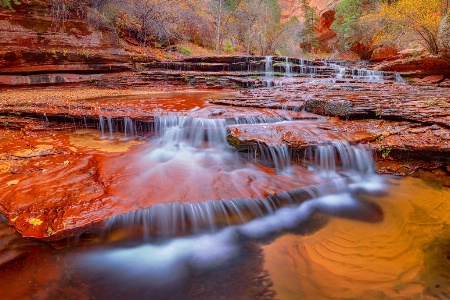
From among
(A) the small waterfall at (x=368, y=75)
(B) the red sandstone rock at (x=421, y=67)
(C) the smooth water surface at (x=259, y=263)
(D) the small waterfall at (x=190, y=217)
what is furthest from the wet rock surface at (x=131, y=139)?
(B) the red sandstone rock at (x=421, y=67)

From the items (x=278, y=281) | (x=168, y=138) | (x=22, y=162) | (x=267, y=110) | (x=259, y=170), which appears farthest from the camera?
(x=267, y=110)

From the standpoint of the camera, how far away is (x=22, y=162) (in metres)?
4.13

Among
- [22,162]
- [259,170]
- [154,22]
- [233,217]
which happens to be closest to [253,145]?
[259,170]

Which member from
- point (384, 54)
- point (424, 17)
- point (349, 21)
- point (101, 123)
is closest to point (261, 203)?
point (101, 123)

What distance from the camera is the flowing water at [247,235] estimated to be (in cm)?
251

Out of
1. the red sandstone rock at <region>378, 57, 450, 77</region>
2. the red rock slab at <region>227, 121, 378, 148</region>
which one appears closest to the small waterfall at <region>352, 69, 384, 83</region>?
the red sandstone rock at <region>378, 57, 450, 77</region>

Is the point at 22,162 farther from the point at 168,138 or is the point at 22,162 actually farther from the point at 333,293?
the point at 333,293

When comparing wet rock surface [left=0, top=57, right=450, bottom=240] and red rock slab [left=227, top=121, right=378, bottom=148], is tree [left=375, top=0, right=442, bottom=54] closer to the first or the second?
wet rock surface [left=0, top=57, right=450, bottom=240]

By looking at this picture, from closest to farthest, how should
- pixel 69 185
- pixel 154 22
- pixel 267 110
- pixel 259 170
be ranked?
pixel 69 185, pixel 259 170, pixel 267 110, pixel 154 22

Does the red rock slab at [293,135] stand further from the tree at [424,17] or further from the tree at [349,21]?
the tree at [349,21]

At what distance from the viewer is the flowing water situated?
8.23ft

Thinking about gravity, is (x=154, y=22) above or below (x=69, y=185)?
above

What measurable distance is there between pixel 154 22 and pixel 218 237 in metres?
16.9

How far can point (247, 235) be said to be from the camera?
11.0 feet
